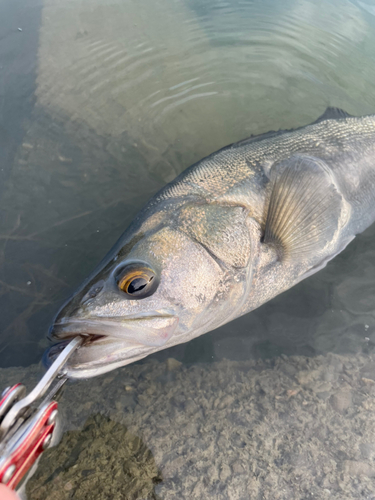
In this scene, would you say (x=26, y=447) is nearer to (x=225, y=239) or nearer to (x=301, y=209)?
(x=225, y=239)

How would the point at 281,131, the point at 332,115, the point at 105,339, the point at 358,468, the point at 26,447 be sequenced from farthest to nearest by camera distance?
1. the point at 332,115
2. the point at 281,131
3. the point at 358,468
4. the point at 105,339
5. the point at 26,447

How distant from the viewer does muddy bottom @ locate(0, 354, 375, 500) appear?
1.84 metres

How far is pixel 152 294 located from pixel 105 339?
0.32m

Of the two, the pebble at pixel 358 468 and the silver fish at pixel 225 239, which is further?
the pebble at pixel 358 468

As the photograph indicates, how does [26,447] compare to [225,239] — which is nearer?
[26,447]

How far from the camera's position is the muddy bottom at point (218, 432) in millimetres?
1836

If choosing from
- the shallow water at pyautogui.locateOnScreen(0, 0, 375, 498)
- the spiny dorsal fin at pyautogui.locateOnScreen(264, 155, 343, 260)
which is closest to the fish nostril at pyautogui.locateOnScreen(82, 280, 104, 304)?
the shallow water at pyautogui.locateOnScreen(0, 0, 375, 498)

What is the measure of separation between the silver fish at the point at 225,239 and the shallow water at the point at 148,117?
0.55m

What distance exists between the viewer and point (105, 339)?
1702 millimetres

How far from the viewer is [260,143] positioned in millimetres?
2709

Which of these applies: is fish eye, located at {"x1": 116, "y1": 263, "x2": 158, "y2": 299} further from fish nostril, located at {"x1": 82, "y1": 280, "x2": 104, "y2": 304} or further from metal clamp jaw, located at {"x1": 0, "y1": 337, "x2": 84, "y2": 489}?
metal clamp jaw, located at {"x1": 0, "y1": 337, "x2": 84, "y2": 489}

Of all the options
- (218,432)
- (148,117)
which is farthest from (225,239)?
(148,117)

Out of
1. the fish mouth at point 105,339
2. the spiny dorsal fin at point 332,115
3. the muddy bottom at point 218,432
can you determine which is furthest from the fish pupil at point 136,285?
the spiny dorsal fin at point 332,115

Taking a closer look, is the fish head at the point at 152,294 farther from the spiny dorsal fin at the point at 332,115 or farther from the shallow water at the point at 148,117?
the spiny dorsal fin at the point at 332,115
